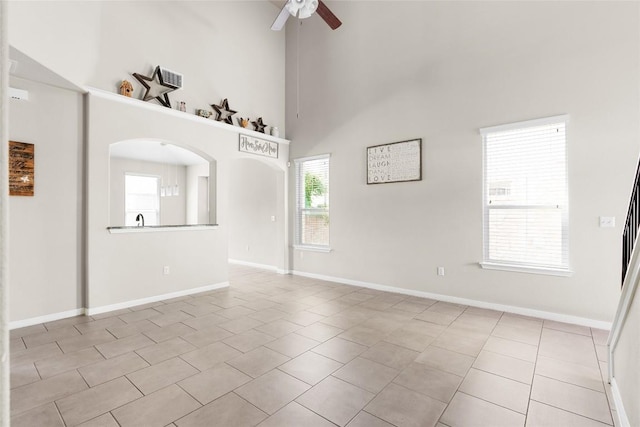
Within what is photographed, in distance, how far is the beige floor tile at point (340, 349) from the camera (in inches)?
109

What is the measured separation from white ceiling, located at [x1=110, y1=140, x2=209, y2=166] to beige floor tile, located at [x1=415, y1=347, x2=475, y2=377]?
6.30 m

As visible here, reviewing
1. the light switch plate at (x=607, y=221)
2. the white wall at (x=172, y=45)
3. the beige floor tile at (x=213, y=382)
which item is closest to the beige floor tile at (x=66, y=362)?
the beige floor tile at (x=213, y=382)

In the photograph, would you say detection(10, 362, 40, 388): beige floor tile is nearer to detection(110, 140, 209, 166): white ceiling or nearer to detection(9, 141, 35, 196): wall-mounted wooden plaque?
detection(9, 141, 35, 196): wall-mounted wooden plaque

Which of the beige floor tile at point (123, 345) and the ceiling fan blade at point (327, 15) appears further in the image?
the ceiling fan blade at point (327, 15)

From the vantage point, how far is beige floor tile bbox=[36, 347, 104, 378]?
251 cm

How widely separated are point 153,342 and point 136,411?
1.16m

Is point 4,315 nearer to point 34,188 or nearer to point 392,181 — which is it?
point 34,188

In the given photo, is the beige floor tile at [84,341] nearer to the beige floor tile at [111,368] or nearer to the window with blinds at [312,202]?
the beige floor tile at [111,368]

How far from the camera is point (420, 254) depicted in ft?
15.5

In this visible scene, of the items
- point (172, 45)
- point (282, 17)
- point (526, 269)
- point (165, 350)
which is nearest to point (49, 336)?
point (165, 350)

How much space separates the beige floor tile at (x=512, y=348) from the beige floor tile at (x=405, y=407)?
1.18 metres

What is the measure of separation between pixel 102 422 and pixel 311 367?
144 centimetres

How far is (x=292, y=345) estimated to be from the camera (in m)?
3.01

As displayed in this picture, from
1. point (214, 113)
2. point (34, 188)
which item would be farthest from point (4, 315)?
point (214, 113)
